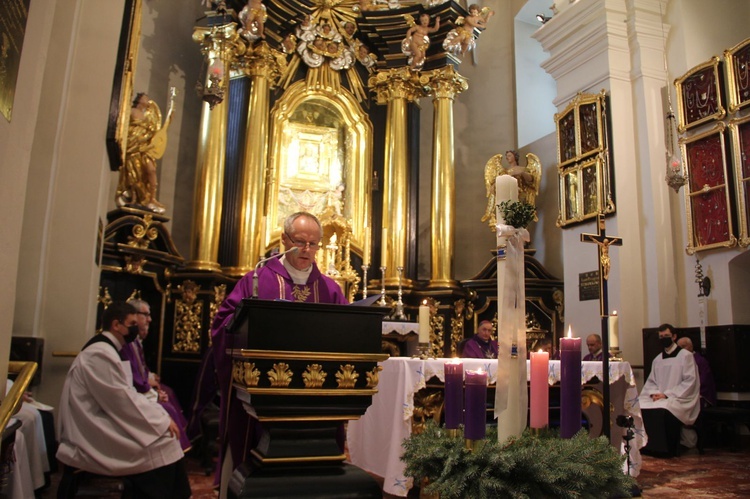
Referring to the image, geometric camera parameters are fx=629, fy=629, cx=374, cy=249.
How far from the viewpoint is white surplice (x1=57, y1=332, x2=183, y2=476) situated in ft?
11.7

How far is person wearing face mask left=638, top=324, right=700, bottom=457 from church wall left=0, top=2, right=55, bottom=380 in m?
6.48

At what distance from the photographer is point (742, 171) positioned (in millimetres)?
7633

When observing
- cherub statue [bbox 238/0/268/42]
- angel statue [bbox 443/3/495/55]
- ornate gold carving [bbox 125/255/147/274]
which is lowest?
ornate gold carving [bbox 125/255/147/274]

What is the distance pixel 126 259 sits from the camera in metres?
7.93

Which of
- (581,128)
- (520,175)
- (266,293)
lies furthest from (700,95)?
(266,293)

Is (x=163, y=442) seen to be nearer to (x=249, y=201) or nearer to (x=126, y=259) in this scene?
(x=126, y=259)

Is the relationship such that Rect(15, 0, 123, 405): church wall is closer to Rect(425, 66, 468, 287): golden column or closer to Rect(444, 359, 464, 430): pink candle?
Rect(444, 359, 464, 430): pink candle

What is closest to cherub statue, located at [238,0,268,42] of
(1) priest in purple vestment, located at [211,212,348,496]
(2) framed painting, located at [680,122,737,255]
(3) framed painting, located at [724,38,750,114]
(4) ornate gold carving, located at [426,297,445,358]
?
(4) ornate gold carving, located at [426,297,445,358]

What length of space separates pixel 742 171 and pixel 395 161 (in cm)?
525

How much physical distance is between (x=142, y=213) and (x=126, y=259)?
0.68 meters

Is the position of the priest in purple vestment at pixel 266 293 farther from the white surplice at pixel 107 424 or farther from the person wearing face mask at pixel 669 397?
the person wearing face mask at pixel 669 397

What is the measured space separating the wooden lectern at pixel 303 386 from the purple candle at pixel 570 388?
2.78 feet

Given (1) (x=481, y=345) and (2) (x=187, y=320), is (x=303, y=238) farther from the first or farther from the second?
(2) (x=187, y=320)

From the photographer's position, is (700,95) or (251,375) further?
(700,95)
